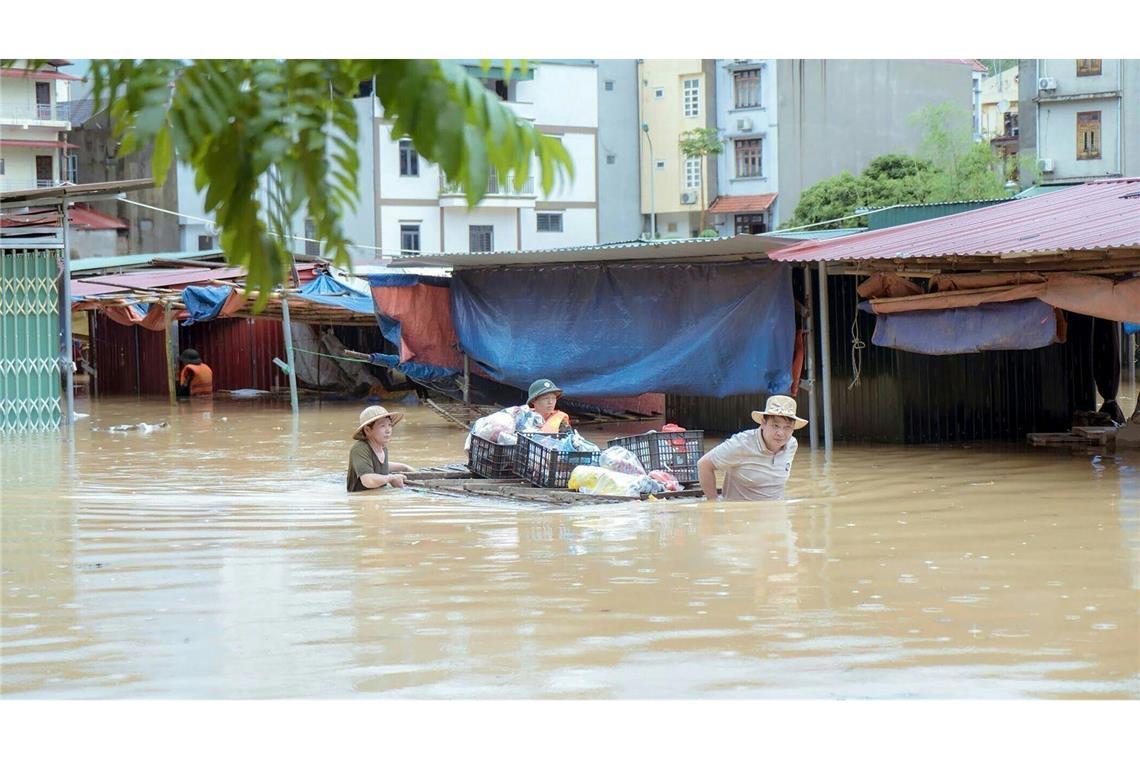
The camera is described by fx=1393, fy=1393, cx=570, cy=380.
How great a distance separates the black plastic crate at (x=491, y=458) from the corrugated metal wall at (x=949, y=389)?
19.0ft

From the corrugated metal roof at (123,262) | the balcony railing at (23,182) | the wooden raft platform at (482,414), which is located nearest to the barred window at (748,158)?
the balcony railing at (23,182)

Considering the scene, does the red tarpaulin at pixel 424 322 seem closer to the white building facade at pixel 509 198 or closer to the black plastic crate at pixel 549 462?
the black plastic crate at pixel 549 462

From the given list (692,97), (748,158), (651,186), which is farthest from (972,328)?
(692,97)

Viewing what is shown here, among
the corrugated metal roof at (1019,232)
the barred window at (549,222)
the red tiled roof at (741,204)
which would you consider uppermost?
the red tiled roof at (741,204)

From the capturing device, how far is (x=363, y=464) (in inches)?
422

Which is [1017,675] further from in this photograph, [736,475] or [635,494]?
[635,494]

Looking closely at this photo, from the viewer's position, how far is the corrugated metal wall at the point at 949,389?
1516 centimetres

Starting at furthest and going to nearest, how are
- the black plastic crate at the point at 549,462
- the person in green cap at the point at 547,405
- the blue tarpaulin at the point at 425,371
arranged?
the blue tarpaulin at the point at 425,371, the person in green cap at the point at 547,405, the black plastic crate at the point at 549,462

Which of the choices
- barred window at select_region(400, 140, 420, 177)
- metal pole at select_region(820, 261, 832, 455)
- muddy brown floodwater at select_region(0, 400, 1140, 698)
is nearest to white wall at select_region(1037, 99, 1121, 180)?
barred window at select_region(400, 140, 420, 177)

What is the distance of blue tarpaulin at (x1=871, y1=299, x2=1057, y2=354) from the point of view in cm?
1291

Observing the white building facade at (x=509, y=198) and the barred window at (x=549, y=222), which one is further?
the barred window at (x=549, y=222)

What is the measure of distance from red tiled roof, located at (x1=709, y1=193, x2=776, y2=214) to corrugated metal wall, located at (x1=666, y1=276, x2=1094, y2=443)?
118 ft

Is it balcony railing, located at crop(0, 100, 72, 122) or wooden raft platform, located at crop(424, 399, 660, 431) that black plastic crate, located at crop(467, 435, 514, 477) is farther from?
balcony railing, located at crop(0, 100, 72, 122)

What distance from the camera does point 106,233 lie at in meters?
49.3
